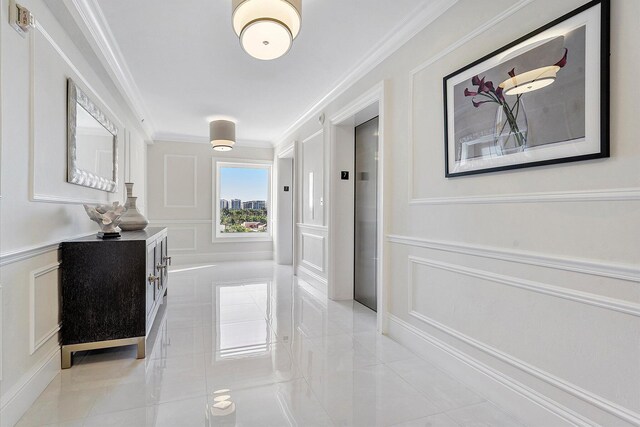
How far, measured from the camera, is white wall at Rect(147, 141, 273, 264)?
20.1 ft

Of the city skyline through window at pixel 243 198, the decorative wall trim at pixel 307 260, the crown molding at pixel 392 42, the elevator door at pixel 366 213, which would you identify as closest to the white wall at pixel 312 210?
the decorative wall trim at pixel 307 260

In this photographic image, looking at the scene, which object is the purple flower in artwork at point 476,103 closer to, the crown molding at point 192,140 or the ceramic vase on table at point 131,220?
the ceramic vase on table at point 131,220

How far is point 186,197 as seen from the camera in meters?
6.34

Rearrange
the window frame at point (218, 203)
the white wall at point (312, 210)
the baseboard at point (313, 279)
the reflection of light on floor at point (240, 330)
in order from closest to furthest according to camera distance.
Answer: the reflection of light on floor at point (240, 330) → the baseboard at point (313, 279) → the white wall at point (312, 210) → the window frame at point (218, 203)

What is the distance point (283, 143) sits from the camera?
6.16 m

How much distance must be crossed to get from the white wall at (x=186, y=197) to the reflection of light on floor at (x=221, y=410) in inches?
192

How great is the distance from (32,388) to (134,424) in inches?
27.7

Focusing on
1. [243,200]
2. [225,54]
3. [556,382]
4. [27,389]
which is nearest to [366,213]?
[225,54]

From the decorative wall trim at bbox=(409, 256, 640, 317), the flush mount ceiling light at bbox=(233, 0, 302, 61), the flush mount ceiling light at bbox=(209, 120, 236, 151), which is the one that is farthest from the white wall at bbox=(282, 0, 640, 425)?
the flush mount ceiling light at bbox=(209, 120, 236, 151)

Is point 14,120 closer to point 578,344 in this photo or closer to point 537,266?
point 537,266

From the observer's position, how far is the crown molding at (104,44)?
7.21 ft

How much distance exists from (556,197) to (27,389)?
9.43ft

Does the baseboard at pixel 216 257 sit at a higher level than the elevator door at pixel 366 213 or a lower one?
lower

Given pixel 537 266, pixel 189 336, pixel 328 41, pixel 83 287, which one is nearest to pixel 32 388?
pixel 83 287
